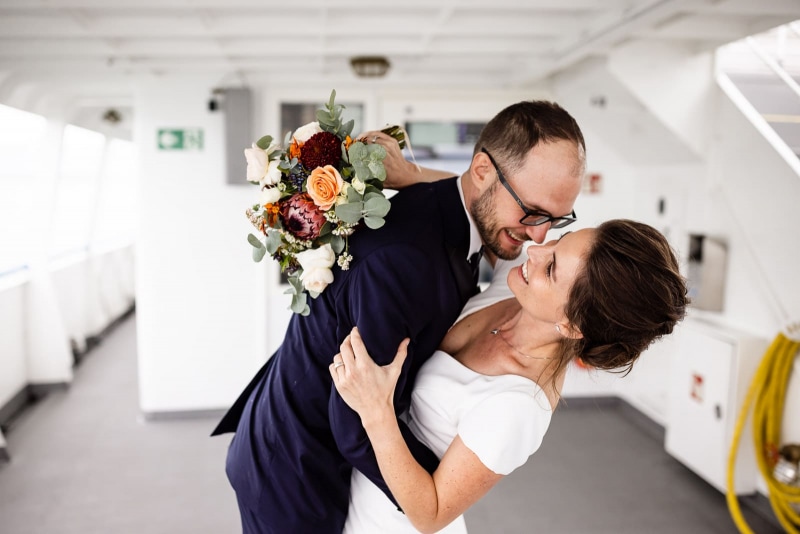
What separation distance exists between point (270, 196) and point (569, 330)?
2.69 ft

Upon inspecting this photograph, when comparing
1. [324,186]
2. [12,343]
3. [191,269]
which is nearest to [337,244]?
[324,186]

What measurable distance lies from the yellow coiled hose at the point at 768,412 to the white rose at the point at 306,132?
3316 mm

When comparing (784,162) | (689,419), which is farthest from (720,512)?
(784,162)

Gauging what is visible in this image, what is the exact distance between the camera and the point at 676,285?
1.37 m

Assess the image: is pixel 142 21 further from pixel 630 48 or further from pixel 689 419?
pixel 689 419

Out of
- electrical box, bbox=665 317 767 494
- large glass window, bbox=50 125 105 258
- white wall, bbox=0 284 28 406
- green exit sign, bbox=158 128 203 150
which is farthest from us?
large glass window, bbox=50 125 105 258

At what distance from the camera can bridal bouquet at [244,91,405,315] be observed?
1.36 m

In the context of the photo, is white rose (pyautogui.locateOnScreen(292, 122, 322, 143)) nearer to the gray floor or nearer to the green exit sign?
the gray floor

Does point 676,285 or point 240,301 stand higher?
point 676,285

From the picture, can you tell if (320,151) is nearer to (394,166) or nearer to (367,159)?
(367,159)

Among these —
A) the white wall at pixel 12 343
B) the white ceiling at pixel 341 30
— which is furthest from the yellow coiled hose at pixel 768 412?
the white wall at pixel 12 343

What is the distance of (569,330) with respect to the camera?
1475 millimetres

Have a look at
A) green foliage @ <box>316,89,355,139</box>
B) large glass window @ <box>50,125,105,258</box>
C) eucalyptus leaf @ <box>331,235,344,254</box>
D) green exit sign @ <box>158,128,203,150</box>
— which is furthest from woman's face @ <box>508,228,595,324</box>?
large glass window @ <box>50,125,105,258</box>

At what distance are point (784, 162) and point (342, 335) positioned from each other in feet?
10.9
